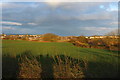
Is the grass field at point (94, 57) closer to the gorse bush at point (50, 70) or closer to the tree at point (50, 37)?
the gorse bush at point (50, 70)

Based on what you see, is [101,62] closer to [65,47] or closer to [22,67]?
[65,47]

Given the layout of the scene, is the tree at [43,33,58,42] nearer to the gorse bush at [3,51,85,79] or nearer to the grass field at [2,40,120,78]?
the grass field at [2,40,120,78]

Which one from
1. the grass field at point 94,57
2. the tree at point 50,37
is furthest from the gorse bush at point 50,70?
the tree at point 50,37

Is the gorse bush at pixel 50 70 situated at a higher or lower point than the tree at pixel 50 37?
lower

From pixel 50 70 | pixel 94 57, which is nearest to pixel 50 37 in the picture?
pixel 50 70

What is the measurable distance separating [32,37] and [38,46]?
116 centimetres

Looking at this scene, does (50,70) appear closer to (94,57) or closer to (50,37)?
(50,37)

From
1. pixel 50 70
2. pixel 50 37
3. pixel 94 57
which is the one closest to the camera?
pixel 50 70

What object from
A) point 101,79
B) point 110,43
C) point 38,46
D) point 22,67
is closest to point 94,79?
point 101,79

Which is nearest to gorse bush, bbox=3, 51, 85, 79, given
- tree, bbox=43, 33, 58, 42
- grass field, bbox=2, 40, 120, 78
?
grass field, bbox=2, 40, 120, 78

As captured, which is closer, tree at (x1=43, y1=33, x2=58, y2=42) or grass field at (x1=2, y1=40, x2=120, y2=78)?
grass field at (x1=2, y1=40, x2=120, y2=78)

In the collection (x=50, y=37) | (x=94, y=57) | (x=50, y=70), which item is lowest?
(x=50, y=70)

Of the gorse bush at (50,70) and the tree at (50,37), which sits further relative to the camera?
the tree at (50,37)

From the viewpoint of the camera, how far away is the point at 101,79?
9.99 feet
